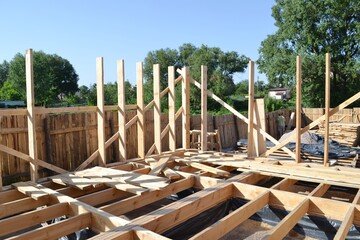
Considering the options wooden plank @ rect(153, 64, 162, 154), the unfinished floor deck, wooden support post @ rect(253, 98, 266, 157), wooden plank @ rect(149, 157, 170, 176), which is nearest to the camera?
the unfinished floor deck

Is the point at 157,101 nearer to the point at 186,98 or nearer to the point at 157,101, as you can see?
the point at 157,101

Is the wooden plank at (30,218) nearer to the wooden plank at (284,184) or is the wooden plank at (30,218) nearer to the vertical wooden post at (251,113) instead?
the wooden plank at (284,184)

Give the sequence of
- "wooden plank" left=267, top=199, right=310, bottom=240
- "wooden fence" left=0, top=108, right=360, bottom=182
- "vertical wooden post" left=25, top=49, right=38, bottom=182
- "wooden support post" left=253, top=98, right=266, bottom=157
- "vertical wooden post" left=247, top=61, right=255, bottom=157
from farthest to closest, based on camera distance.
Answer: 1. "wooden support post" left=253, top=98, right=266, bottom=157
2. "vertical wooden post" left=247, top=61, right=255, bottom=157
3. "wooden fence" left=0, top=108, right=360, bottom=182
4. "vertical wooden post" left=25, top=49, right=38, bottom=182
5. "wooden plank" left=267, top=199, right=310, bottom=240

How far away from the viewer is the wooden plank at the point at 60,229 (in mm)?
2881

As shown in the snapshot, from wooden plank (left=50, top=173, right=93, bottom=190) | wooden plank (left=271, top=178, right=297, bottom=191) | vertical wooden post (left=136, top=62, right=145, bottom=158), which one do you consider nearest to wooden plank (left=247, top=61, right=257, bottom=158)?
wooden plank (left=271, top=178, right=297, bottom=191)

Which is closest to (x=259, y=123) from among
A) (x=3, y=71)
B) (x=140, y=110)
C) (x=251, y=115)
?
(x=251, y=115)

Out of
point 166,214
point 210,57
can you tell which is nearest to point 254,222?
point 166,214

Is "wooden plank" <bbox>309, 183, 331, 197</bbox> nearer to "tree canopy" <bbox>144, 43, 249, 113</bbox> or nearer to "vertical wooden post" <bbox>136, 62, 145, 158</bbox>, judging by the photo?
"vertical wooden post" <bbox>136, 62, 145, 158</bbox>

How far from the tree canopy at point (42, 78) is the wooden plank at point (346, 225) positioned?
38275mm

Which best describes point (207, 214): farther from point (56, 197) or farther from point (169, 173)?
point (56, 197)

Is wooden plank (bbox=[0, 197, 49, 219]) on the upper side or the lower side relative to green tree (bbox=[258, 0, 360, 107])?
lower

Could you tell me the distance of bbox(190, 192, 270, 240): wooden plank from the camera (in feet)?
9.42

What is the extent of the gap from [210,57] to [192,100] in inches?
490

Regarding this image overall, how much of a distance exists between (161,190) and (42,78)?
4277 centimetres
